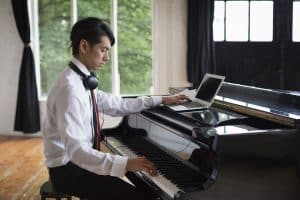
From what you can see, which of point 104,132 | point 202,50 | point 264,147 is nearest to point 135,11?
point 202,50

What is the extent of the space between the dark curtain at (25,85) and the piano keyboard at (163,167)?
135 inches

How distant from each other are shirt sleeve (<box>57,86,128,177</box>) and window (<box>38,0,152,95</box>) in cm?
404

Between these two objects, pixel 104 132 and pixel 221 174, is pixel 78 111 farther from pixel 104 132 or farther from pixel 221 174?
pixel 104 132

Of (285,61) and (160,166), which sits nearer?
(160,166)

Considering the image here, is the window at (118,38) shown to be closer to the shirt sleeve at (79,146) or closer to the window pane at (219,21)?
the window pane at (219,21)

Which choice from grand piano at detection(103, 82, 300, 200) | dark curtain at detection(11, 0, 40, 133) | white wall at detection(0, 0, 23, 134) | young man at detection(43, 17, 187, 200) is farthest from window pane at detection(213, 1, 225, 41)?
young man at detection(43, 17, 187, 200)

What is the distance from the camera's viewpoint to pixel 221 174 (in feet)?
5.29

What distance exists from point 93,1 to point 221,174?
15.0ft

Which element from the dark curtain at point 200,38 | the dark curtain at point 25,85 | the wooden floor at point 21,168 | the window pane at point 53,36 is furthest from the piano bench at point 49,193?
the window pane at point 53,36

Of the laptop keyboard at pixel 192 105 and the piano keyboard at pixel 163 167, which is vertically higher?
the laptop keyboard at pixel 192 105

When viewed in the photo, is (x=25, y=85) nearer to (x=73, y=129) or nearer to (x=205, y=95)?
(x=205, y=95)

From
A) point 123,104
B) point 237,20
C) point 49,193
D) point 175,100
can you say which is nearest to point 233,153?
point 175,100

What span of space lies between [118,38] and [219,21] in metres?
1.41

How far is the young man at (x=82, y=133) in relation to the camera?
175 centimetres
